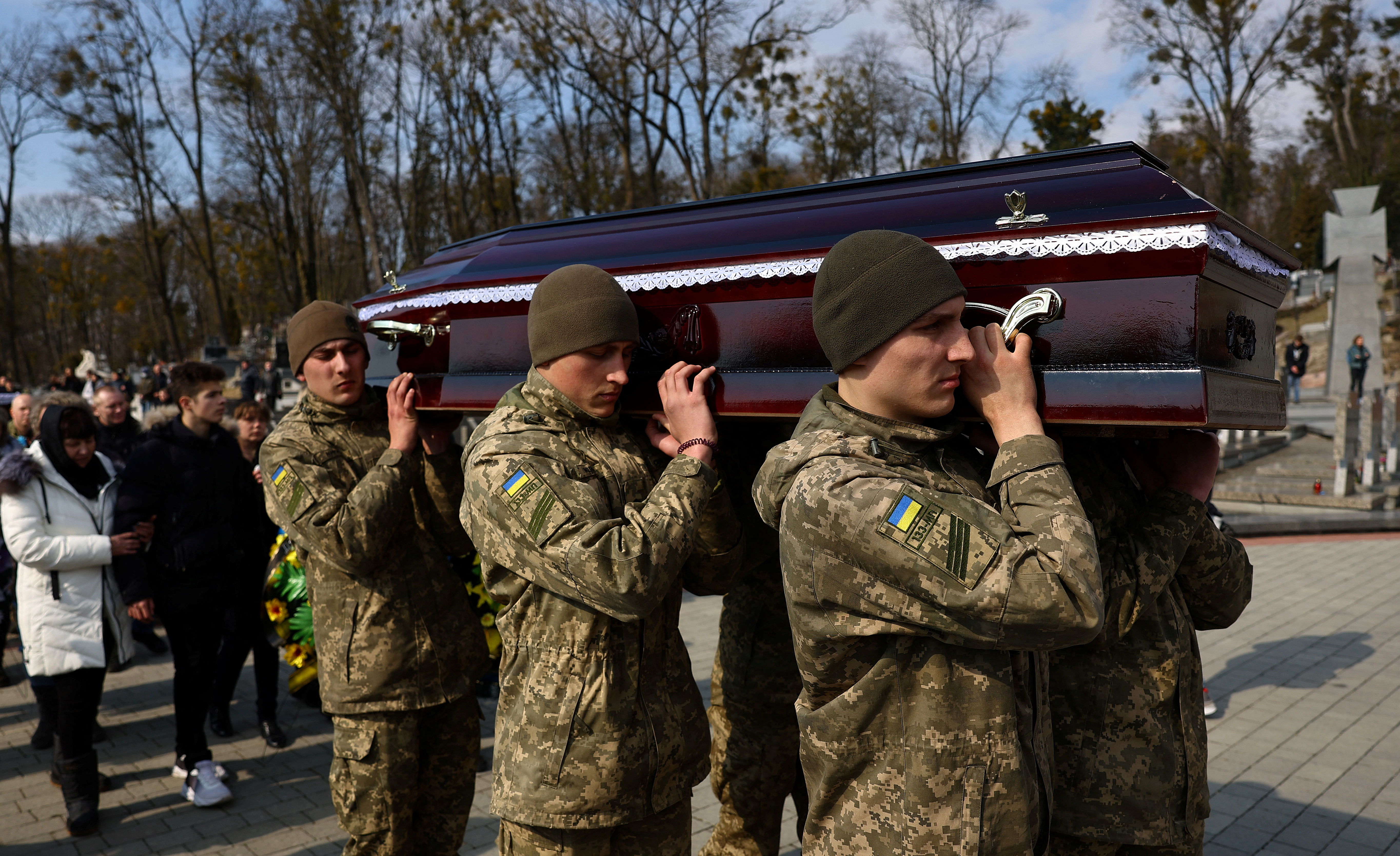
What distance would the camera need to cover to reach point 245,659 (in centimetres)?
493

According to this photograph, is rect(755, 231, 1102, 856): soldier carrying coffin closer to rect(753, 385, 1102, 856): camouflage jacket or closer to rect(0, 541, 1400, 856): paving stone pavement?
rect(753, 385, 1102, 856): camouflage jacket

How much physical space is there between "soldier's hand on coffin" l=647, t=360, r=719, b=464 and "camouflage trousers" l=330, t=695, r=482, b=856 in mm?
1307

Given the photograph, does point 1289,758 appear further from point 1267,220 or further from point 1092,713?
point 1267,220

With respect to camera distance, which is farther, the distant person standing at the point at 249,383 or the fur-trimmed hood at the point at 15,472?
the distant person standing at the point at 249,383

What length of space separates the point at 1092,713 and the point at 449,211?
2231 cm

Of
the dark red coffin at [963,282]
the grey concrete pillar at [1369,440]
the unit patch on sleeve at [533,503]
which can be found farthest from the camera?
the grey concrete pillar at [1369,440]

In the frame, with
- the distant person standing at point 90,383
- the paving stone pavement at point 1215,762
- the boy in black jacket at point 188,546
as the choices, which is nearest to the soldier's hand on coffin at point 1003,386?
the paving stone pavement at point 1215,762

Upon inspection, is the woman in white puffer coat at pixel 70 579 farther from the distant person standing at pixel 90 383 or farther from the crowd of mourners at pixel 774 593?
the distant person standing at pixel 90 383

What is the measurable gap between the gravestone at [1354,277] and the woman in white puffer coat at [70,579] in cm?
2480

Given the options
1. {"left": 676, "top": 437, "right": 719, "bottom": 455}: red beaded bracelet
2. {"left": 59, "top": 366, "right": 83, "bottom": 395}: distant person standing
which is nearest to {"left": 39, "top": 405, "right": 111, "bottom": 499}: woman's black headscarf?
{"left": 676, "top": 437, "right": 719, "bottom": 455}: red beaded bracelet

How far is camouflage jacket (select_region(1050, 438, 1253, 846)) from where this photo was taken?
1.83 metres

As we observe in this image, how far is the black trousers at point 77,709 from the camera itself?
3.82 meters

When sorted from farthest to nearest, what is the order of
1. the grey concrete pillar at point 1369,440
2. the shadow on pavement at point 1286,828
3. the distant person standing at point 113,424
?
the grey concrete pillar at point 1369,440
the distant person standing at point 113,424
the shadow on pavement at point 1286,828

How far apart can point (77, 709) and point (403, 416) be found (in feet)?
7.93
